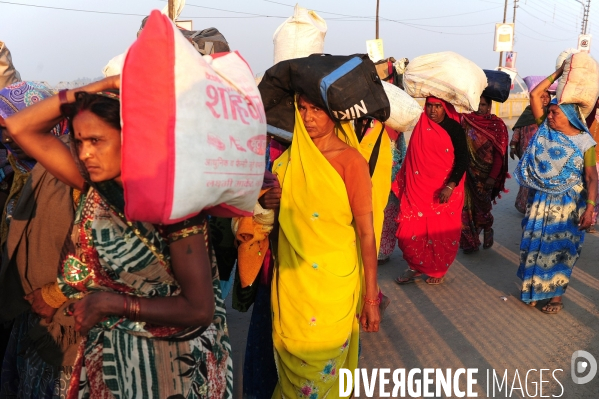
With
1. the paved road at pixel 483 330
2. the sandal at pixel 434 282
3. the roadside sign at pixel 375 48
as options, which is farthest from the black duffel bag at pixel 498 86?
the roadside sign at pixel 375 48

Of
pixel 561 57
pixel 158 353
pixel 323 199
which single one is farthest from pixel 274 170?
pixel 561 57

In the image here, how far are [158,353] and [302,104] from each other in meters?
1.47

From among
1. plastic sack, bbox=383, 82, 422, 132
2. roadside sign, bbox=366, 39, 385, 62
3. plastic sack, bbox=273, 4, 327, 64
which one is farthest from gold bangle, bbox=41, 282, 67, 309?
roadside sign, bbox=366, 39, 385, 62

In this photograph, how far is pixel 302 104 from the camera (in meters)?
2.93

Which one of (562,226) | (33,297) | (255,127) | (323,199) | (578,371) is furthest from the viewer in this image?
(562,226)

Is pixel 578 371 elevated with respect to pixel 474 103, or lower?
lower

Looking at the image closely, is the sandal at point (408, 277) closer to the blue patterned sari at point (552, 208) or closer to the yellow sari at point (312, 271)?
the blue patterned sari at point (552, 208)

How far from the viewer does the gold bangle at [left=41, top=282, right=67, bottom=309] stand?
223cm

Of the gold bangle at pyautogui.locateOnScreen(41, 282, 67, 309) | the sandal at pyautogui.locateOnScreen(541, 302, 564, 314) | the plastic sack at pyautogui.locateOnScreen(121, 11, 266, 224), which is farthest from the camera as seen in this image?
the sandal at pyautogui.locateOnScreen(541, 302, 564, 314)

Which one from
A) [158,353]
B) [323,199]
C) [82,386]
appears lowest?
[82,386]

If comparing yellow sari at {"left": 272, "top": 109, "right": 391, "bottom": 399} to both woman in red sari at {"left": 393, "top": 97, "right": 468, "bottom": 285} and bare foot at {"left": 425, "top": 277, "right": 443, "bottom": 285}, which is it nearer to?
woman in red sari at {"left": 393, "top": 97, "right": 468, "bottom": 285}

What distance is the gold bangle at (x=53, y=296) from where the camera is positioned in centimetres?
223

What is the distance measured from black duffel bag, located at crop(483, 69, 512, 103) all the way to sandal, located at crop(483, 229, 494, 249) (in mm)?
1604

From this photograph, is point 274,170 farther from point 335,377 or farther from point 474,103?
point 474,103
